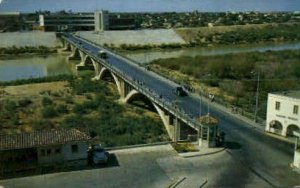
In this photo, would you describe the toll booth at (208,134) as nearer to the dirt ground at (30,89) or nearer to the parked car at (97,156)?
the parked car at (97,156)

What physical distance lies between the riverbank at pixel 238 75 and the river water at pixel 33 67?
15.8m

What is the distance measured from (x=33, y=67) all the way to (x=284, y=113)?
181 ft

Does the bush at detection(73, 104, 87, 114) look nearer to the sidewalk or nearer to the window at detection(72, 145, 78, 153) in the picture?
the sidewalk

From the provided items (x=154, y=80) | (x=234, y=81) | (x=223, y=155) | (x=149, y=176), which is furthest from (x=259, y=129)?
(x=234, y=81)

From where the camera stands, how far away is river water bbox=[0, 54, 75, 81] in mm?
62494

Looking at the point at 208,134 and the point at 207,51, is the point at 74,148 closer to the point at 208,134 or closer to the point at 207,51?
the point at 208,134

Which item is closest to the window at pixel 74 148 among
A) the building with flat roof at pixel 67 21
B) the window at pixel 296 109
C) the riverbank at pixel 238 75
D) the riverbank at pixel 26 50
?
the window at pixel 296 109

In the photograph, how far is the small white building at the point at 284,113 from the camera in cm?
2255

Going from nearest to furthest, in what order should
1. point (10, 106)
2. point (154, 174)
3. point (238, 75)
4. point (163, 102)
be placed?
1. point (154, 174)
2. point (163, 102)
3. point (10, 106)
4. point (238, 75)

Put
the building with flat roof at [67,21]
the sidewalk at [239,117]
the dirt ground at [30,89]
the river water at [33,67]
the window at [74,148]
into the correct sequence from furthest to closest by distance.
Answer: the building with flat roof at [67,21]
the river water at [33,67]
the dirt ground at [30,89]
the sidewalk at [239,117]
the window at [74,148]

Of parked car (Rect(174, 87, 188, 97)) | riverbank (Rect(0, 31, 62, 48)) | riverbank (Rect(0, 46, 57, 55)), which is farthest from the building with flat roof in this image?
parked car (Rect(174, 87, 188, 97))

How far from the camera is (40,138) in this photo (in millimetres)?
19922

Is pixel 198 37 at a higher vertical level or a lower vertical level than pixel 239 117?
higher

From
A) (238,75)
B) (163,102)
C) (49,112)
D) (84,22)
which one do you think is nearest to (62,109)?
(49,112)
